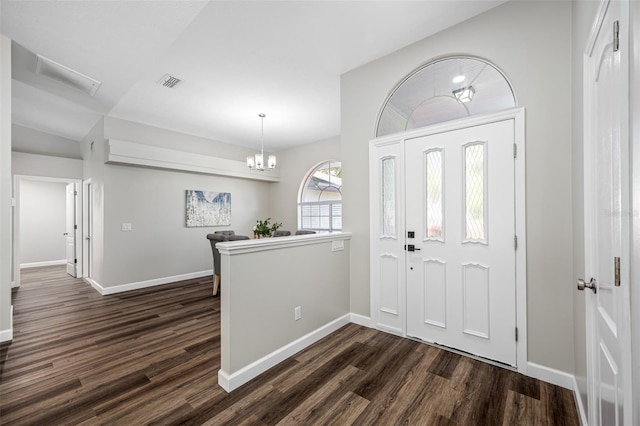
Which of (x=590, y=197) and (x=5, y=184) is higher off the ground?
(x=5, y=184)

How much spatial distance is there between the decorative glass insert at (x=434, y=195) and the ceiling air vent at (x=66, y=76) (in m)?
4.13

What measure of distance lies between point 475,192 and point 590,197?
92 centimetres

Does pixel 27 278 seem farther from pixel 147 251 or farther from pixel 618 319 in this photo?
pixel 618 319

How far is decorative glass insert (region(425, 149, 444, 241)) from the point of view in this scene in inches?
101

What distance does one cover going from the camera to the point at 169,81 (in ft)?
11.2

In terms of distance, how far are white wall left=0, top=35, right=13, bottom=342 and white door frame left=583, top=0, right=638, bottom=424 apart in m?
4.43

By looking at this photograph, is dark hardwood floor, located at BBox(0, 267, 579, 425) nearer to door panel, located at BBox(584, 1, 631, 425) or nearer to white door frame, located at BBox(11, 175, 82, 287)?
door panel, located at BBox(584, 1, 631, 425)

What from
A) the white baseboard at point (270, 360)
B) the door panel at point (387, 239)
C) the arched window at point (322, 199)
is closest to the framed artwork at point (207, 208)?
the arched window at point (322, 199)

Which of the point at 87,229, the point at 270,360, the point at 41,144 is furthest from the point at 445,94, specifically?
the point at 41,144

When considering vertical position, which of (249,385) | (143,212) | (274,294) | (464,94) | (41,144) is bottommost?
(249,385)

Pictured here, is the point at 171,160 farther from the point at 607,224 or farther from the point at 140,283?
the point at 607,224

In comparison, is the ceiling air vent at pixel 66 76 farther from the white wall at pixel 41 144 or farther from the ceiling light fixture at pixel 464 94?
the ceiling light fixture at pixel 464 94

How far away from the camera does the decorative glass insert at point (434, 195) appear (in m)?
2.56

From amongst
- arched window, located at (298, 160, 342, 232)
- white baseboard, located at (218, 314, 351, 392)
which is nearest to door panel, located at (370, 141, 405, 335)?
white baseboard, located at (218, 314, 351, 392)
